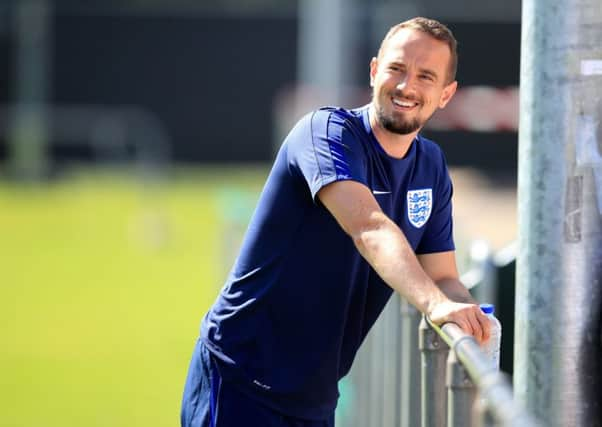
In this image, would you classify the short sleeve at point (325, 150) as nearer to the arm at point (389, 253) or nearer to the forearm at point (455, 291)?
the arm at point (389, 253)

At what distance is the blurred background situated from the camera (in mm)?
9984

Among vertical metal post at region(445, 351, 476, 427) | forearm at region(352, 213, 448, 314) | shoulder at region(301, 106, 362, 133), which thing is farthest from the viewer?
shoulder at region(301, 106, 362, 133)

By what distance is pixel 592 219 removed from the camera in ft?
10.4

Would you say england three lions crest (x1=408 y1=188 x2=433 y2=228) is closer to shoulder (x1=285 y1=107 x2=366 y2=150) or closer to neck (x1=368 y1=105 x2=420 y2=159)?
neck (x1=368 y1=105 x2=420 y2=159)

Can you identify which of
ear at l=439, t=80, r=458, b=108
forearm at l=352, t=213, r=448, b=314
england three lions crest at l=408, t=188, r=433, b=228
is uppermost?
ear at l=439, t=80, r=458, b=108

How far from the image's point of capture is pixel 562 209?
10.3ft

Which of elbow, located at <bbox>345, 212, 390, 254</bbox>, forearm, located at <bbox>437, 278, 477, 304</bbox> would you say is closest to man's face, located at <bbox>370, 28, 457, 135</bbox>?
elbow, located at <bbox>345, 212, 390, 254</bbox>

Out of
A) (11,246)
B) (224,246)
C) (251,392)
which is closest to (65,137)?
(11,246)

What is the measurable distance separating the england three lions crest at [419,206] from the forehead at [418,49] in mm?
378

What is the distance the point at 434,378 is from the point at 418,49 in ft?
2.86

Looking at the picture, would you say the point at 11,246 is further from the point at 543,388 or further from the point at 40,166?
the point at 543,388

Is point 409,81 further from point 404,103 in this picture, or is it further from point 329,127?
point 329,127

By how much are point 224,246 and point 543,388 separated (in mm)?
6493

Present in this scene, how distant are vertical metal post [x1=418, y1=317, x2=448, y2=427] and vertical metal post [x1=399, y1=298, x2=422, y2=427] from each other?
50 centimetres
